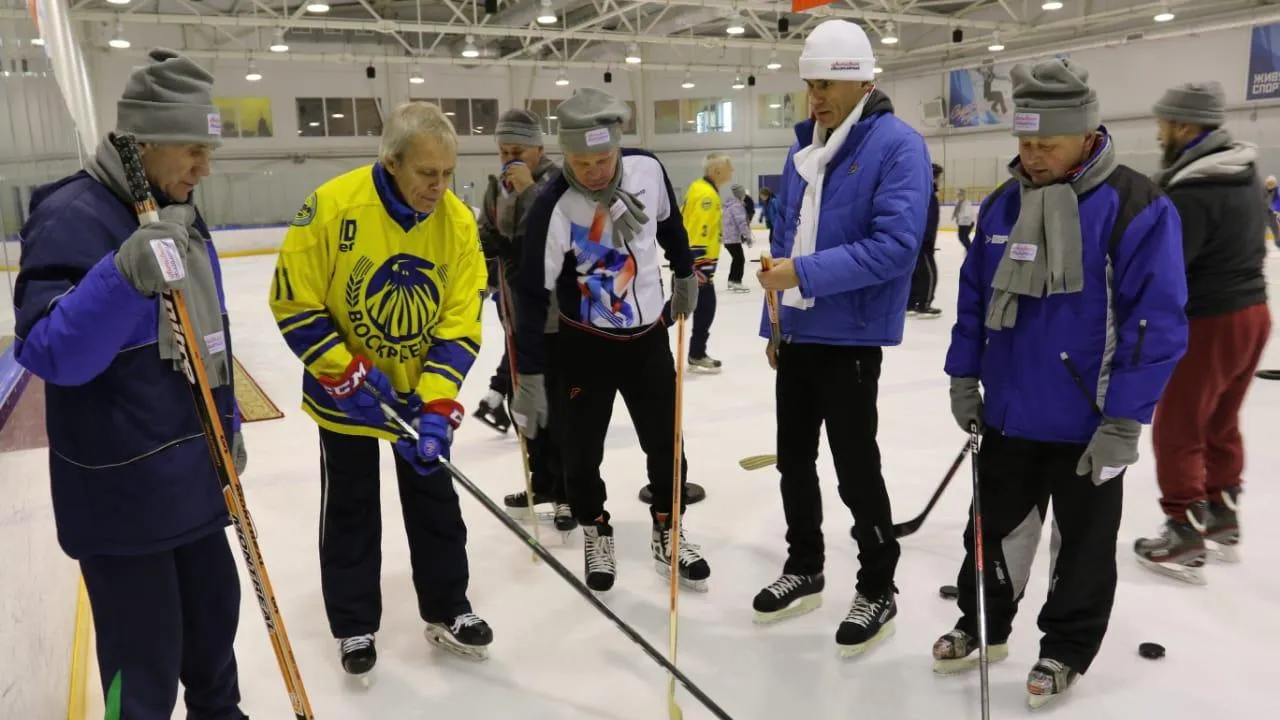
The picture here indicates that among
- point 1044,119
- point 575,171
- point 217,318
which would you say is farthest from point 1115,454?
point 217,318

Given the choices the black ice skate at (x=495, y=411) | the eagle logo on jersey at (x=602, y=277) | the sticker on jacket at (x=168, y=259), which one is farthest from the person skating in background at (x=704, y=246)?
the sticker on jacket at (x=168, y=259)

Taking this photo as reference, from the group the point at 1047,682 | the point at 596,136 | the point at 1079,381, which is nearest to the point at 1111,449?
the point at 1079,381

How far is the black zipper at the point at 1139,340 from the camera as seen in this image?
6.23 feet

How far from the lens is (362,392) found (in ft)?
7.13

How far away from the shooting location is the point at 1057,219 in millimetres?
1951

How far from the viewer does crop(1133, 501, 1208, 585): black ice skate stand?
9.20 ft

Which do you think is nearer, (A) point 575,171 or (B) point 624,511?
(A) point 575,171

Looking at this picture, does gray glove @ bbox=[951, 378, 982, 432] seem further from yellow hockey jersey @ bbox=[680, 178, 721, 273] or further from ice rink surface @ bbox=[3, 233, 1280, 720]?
yellow hockey jersey @ bbox=[680, 178, 721, 273]

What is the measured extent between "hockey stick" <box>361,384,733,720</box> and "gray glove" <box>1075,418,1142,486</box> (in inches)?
37.9

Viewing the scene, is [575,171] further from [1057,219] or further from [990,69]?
[990,69]

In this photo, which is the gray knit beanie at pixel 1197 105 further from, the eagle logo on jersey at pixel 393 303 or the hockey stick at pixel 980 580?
the eagle logo on jersey at pixel 393 303

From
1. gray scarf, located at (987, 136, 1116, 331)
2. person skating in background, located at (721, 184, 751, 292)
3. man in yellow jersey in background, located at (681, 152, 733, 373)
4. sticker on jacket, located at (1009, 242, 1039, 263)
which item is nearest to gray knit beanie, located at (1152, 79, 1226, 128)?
gray scarf, located at (987, 136, 1116, 331)

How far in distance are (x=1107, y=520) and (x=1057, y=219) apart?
2.27 ft

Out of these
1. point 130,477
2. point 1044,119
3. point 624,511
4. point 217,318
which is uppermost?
point 1044,119
